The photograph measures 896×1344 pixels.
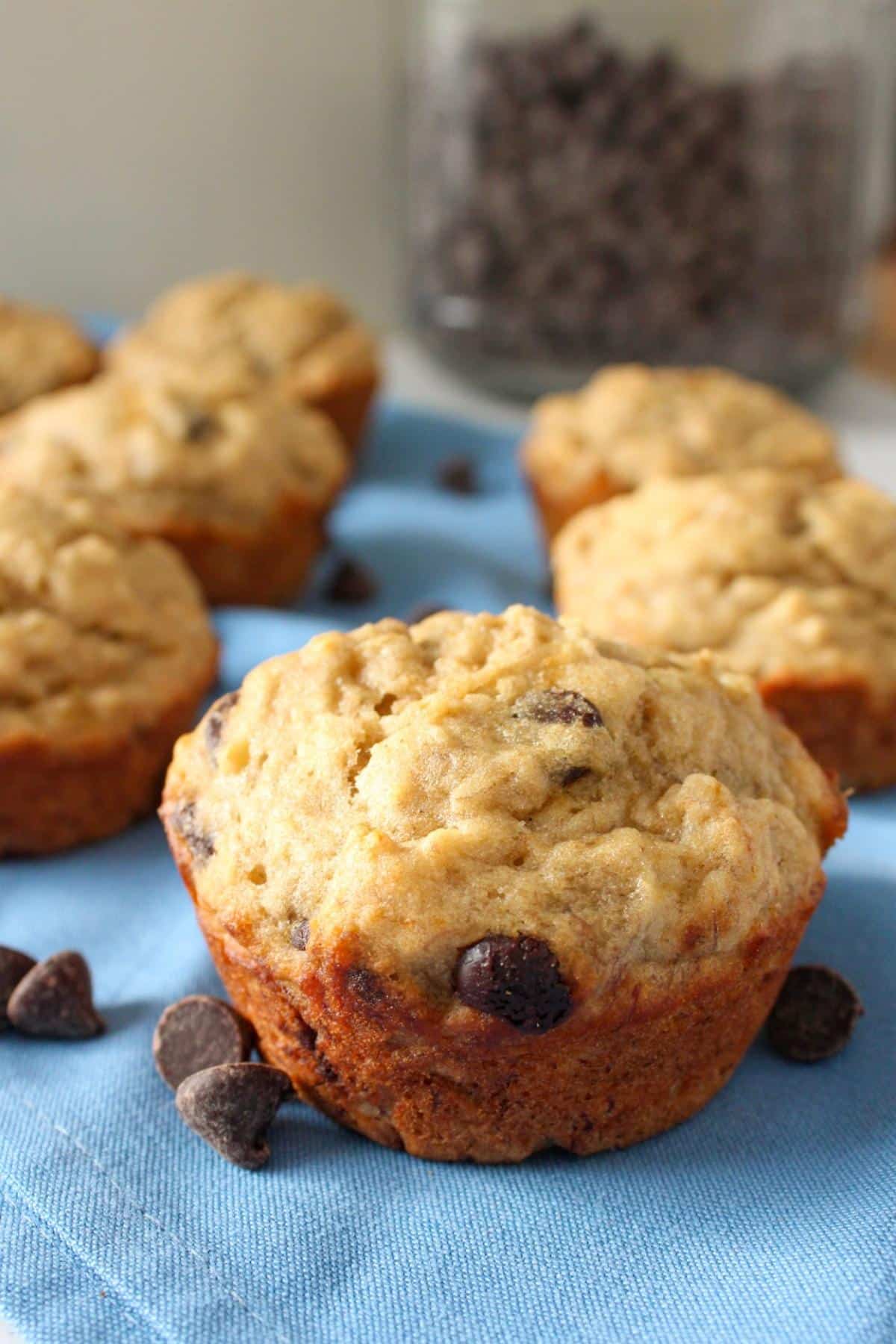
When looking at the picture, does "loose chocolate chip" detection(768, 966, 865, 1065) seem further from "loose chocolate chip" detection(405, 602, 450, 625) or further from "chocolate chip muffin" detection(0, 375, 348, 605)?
"chocolate chip muffin" detection(0, 375, 348, 605)

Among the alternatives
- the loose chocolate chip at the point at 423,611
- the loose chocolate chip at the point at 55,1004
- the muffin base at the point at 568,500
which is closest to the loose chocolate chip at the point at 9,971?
the loose chocolate chip at the point at 55,1004

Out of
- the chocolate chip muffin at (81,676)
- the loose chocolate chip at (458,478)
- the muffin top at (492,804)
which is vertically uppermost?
the muffin top at (492,804)

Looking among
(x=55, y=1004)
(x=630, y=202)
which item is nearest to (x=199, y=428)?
(x=630, y=202)

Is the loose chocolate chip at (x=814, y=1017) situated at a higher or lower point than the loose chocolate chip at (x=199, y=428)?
lower

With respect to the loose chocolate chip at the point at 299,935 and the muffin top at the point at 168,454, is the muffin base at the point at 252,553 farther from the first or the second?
the loose chocolate chip at the point at 299,935

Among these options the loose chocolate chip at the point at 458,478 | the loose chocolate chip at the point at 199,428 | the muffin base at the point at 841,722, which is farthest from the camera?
the loose chocolate chip at the point at 458,478

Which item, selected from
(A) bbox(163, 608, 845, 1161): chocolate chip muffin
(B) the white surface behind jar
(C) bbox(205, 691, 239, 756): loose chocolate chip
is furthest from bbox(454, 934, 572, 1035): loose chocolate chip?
(B) the white surface behind jar

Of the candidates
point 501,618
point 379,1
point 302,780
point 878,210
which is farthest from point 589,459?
point 379,1

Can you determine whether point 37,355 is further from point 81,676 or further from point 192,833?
point 192,833
